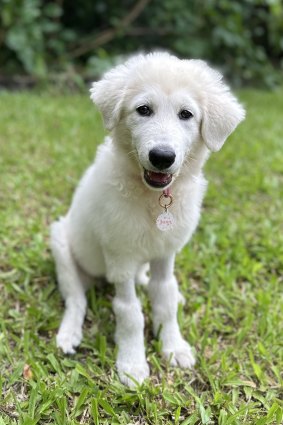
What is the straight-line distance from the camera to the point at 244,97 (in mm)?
9125

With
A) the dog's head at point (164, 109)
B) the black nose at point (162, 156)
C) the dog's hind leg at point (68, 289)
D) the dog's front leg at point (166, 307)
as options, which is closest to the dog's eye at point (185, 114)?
the dog's head at point (164, 109)

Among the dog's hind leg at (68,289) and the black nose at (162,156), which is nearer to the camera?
the black nose at (162,156)

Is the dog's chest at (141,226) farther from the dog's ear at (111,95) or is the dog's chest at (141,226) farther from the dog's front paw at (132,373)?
the dog's front paw at (132,373)

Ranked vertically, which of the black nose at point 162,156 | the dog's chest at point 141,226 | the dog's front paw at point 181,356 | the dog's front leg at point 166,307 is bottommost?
the dog's front paw at point 181,356

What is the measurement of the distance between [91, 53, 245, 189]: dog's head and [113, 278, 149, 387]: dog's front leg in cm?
73

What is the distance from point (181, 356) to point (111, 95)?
60.6 inches

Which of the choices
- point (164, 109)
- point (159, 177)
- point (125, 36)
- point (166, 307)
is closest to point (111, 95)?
point (164, 109)

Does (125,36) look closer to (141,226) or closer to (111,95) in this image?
(111,95)

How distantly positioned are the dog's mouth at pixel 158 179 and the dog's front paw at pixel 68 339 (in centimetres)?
109

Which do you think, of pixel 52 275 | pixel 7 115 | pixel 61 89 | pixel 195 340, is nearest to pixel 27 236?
pixel 52 275

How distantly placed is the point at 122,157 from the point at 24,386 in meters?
1.32

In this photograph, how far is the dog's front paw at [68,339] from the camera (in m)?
2.81

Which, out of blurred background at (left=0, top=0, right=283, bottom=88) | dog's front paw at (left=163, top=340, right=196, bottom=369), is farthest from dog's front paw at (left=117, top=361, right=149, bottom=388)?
blurred background at (left=0, top=0, right=283, bottom=88)

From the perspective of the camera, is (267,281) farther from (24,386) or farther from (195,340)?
(24,386)
